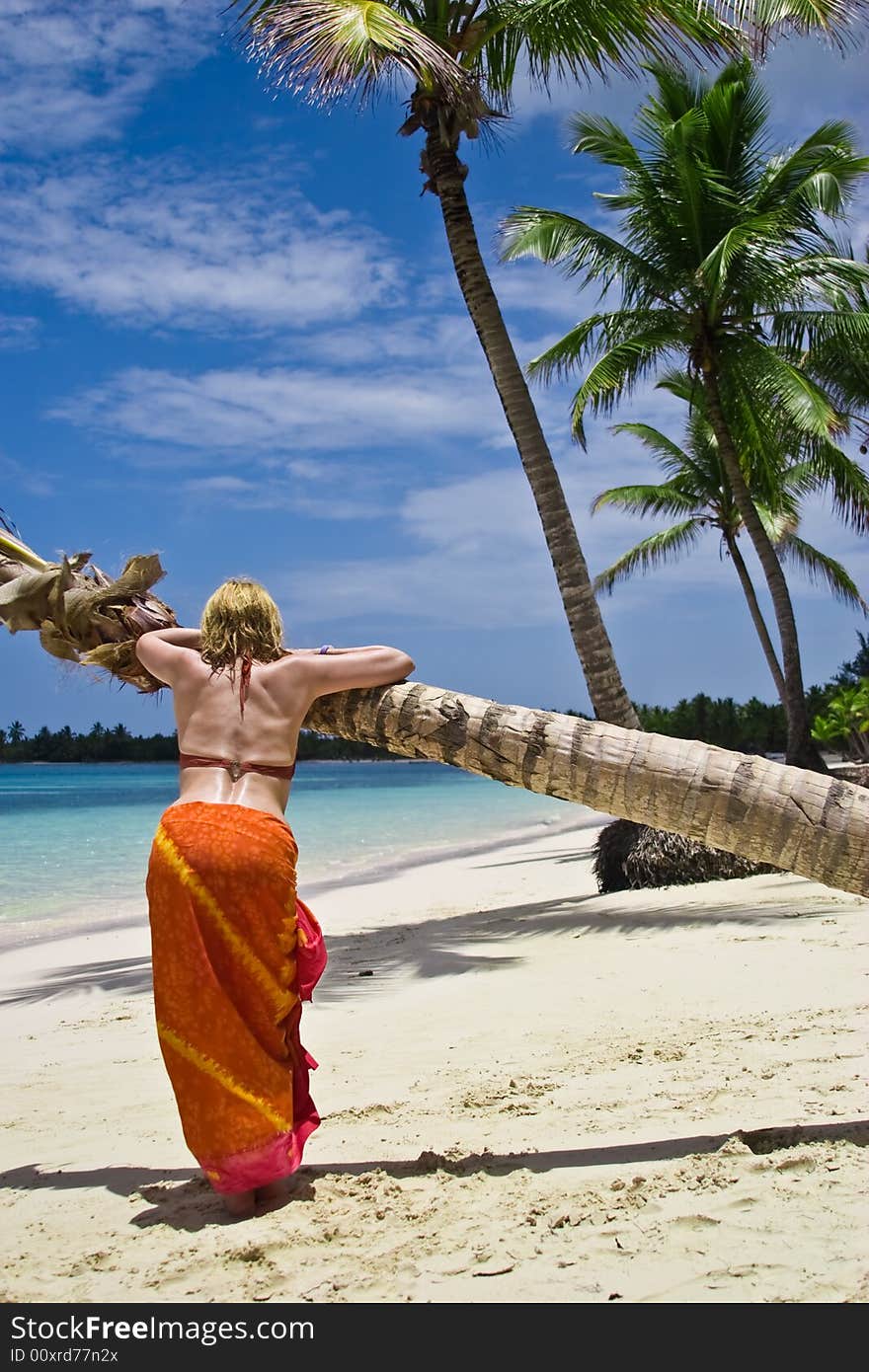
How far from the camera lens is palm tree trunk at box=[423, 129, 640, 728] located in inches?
404

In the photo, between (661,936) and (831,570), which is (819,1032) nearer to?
(661,936)

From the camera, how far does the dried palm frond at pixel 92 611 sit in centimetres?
407

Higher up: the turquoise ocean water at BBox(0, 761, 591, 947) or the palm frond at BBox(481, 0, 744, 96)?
the palm frond at BBox(481, 0, 744, 96)

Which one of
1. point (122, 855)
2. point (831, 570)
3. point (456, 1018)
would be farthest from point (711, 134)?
point (122, 855)

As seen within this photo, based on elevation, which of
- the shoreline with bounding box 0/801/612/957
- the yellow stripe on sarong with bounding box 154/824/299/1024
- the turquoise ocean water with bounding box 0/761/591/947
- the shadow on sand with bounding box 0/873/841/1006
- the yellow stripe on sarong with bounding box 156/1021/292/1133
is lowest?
the turquoise ocean water with bounding box 0/761/591/947

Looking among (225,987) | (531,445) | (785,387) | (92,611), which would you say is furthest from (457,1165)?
(785,387)

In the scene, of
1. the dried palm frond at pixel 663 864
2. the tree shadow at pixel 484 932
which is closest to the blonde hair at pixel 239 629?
the tree shadow at pixel 484 932

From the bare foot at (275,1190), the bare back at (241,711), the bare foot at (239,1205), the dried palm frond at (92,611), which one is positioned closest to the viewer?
the bare foot at (239,1205)

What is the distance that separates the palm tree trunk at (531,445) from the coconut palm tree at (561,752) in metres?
6.34

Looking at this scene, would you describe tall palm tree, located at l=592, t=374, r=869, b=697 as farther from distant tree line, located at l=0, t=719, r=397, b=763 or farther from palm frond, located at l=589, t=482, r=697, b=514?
distant tree line, located at l=0, t=719, r=397, b=763

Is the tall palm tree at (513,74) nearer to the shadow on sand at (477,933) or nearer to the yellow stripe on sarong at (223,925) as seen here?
the shadow on sand at (477,933)

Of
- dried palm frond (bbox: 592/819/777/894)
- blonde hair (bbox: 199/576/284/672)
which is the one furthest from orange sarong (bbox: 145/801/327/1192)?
dried palm frond (bbox: 592/819/777/894)

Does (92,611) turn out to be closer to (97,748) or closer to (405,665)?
(405,665)

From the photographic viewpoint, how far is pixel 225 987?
318 centimetres
